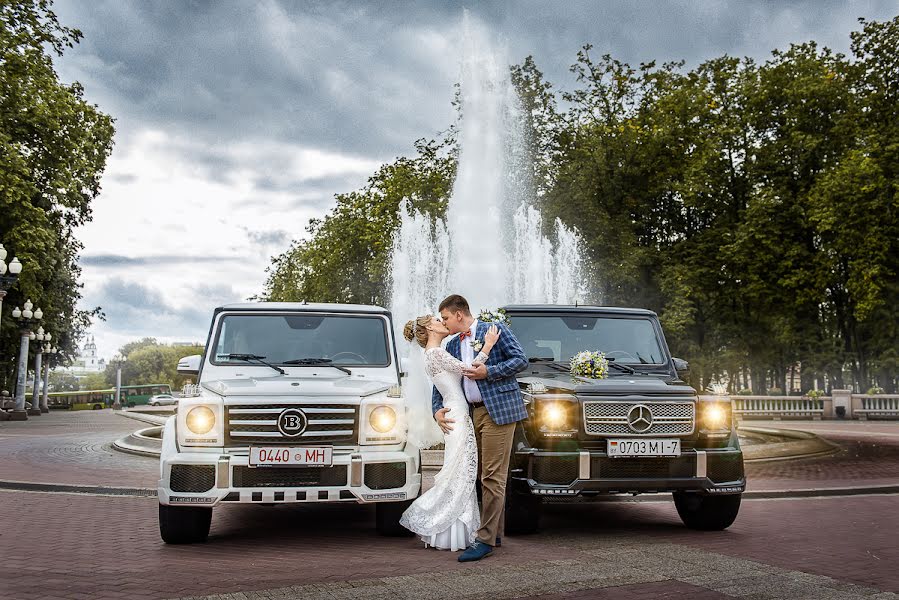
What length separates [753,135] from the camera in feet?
131

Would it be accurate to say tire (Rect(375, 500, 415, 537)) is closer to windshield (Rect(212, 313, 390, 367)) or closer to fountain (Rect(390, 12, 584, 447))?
windshield (Rect(212, 313, 390, 367))

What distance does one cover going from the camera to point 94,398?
9075 centimetres

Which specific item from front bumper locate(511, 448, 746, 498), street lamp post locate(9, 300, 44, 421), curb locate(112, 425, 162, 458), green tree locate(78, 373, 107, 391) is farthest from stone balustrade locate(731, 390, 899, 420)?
green tree locate(78, 373, 107, 391)

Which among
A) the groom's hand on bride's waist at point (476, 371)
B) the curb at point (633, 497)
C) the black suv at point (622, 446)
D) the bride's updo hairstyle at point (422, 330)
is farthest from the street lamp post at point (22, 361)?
the groom's hand on bride's waist at point (476, 371)

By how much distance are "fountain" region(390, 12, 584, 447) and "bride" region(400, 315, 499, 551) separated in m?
19.8

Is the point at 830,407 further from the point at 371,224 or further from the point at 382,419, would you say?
the point at 382,419

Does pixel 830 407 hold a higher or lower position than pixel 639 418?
lower

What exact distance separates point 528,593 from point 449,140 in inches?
1530

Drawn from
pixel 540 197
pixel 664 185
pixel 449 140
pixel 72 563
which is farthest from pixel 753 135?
pixel 72 563

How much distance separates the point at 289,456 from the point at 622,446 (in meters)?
2.86

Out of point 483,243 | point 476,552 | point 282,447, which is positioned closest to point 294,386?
point 282,447

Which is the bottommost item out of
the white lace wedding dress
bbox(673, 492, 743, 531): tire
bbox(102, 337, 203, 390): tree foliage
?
bbox(673, 492, 743, 531): tire

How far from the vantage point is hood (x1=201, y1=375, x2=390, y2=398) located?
751 centimetres

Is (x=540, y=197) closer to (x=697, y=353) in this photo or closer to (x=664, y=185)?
(x=664, y=185)
